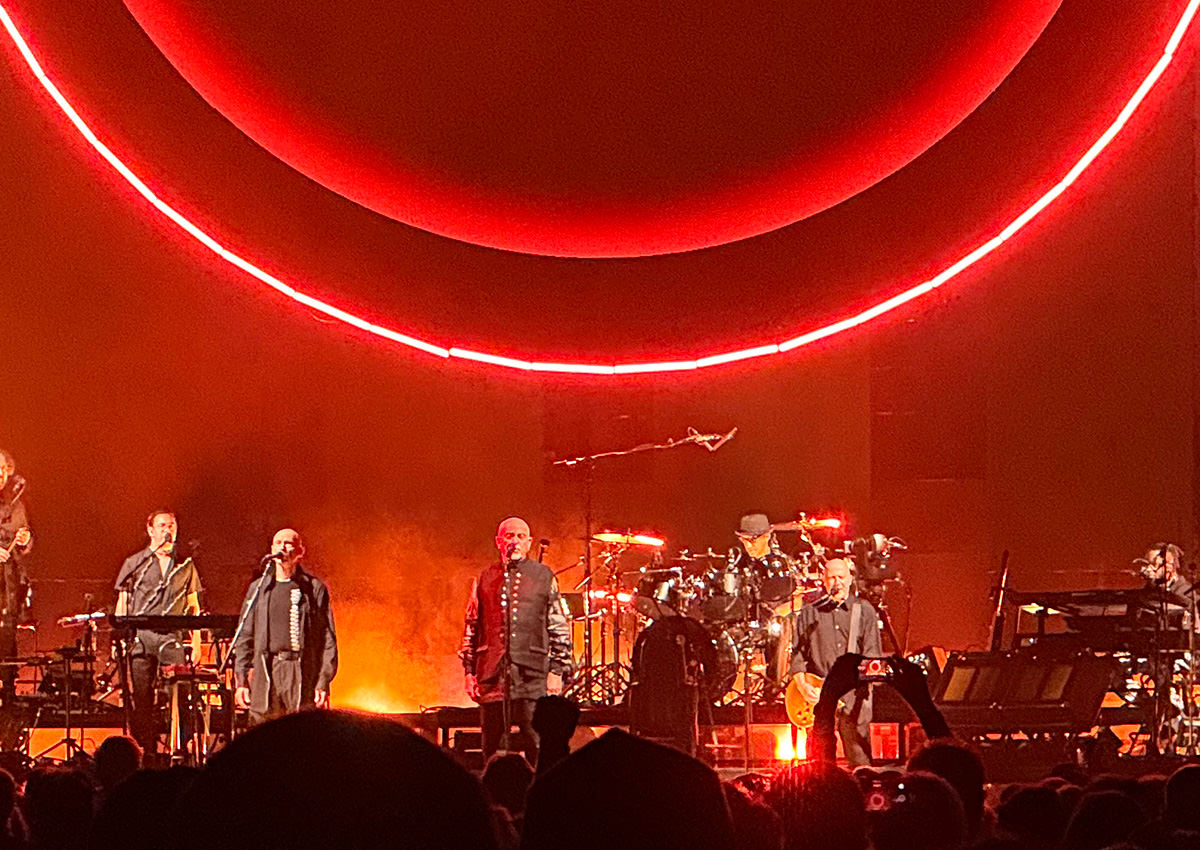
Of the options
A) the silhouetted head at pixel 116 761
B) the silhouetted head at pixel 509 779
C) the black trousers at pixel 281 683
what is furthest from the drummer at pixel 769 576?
the silhouetted head at pixel 509 779

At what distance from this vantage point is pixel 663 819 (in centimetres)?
135

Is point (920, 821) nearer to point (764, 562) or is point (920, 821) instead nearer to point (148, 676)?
point (148, 676)

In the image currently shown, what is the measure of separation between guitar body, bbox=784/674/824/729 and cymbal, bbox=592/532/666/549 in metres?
1.17

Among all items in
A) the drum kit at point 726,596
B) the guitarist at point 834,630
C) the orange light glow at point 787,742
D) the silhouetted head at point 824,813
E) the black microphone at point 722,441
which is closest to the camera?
the silhouetted head at point 824,813

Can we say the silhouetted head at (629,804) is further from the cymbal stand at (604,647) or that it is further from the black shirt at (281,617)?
the cymbal stand at (604,647)

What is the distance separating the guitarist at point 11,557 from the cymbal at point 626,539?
3130mm

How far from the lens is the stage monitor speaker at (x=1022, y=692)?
883 cm

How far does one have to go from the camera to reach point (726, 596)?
1101 cm

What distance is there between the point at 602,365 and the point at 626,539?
7393mm

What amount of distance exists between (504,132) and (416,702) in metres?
8.48

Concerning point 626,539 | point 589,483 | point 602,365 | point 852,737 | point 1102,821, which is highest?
point 589,483

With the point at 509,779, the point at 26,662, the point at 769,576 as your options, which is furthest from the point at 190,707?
the point at 509,779

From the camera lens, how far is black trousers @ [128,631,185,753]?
30.5 feet

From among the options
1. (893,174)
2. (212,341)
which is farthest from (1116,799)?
(212,341)
